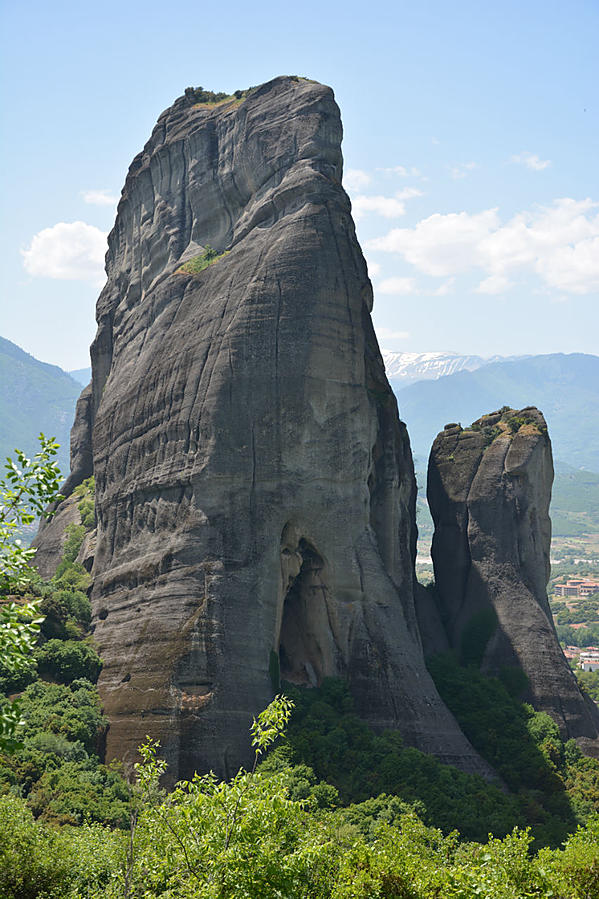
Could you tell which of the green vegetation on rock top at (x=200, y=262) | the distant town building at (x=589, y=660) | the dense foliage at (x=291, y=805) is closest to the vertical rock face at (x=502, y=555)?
the dense foliage at (x=291, y=805)

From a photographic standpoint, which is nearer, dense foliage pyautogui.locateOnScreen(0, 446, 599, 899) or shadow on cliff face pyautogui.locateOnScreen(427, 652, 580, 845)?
Result: dense foliage pyautogui.locateOnScreen(0, 446, 599, 899)

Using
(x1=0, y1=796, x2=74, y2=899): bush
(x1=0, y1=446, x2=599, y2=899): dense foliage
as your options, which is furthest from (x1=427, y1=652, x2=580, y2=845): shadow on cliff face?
(x1=0, y1=796, x2=74, y2=899): bush

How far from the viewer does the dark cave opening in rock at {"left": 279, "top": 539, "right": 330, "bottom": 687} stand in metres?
47.5

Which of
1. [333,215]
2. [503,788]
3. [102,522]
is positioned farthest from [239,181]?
[503,788]

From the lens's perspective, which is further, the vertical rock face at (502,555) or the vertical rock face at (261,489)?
the vertical rock face at (502,555)

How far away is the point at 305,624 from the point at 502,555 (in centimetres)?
1540

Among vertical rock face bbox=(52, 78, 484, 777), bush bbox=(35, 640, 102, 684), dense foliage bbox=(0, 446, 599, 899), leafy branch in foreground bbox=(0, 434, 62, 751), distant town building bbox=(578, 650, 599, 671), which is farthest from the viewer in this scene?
distant town building bbox=(578, 650, 599, 671)

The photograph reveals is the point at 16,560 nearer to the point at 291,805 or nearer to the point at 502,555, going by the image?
the point at 291,805

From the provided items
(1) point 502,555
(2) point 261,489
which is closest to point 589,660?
(1) point 502,555

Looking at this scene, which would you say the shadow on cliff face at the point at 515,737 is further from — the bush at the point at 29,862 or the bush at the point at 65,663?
the bush at the point at 29,862

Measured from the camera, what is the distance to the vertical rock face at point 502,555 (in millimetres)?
54531

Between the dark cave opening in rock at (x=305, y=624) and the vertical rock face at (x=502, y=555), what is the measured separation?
1301 cm

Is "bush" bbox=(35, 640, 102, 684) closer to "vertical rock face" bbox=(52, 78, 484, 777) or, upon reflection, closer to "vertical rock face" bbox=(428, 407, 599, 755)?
"vertical rock face" bbox=(52, 78, 484, 777)

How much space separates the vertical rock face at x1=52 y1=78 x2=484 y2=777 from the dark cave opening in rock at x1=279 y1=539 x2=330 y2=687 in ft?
0.35
